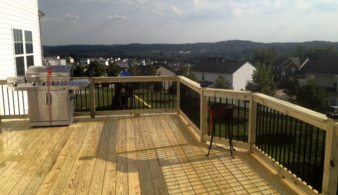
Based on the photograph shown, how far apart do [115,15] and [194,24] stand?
845 inches

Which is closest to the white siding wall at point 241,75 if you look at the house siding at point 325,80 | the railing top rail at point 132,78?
the house siding at point 325,80

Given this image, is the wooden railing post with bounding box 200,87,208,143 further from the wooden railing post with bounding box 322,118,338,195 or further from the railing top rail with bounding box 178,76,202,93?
the wooden railing post with bounding box 322,118,338,195

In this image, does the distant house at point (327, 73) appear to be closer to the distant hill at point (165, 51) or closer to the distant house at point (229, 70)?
the distant house at point (229, 70)

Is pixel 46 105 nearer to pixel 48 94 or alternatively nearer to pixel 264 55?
pixel 48 94

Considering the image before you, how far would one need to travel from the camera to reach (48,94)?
209 inches

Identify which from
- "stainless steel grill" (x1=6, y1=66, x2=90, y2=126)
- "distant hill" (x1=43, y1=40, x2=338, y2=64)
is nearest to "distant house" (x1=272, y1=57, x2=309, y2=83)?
"distant hill" (x1=43, y1=40, x2=338, y2=64)

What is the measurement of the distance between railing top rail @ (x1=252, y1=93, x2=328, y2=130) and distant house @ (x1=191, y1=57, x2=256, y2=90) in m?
44.3

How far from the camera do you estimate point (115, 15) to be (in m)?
37.6

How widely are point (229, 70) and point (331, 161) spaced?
46.3 metres

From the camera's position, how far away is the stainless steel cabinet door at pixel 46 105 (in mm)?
5301

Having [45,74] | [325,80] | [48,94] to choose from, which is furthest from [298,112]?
[325,80]

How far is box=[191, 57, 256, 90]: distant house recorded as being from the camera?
47094 millimetres

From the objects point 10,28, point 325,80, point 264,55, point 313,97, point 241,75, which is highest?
point 264,55

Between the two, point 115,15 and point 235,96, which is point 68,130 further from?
point 115,15
